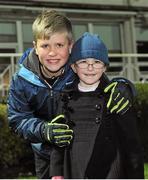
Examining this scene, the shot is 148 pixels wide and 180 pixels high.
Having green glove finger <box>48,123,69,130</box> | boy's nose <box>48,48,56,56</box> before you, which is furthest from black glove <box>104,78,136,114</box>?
boy's nose <box>48,48,56,56</box>

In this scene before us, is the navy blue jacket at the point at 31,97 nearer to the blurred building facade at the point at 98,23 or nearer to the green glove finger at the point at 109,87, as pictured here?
the green glove finger at the point at 109,87

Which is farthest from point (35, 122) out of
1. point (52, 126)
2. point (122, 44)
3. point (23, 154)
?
point (122, 44)

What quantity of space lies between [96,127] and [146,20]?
15.4 m

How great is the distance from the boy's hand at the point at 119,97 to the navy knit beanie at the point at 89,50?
17 cm

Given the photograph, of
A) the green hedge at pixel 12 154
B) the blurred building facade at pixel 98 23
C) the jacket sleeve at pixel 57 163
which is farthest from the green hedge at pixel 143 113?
the blurred building facade at pixel 98 23

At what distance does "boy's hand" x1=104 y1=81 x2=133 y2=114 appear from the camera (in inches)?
116

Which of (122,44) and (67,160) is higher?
(122,44)

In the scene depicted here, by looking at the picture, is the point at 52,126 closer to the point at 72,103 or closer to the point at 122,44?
the point at 72,103

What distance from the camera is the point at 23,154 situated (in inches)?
314

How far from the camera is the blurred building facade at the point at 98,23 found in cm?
1557

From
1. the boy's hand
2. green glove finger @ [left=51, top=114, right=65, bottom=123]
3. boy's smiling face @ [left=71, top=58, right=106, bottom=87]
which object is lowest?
green glove finger @ [left=51, top=114, right=65, bottom=123]

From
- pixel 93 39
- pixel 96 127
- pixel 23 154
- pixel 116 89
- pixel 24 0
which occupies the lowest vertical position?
pixel 23 154

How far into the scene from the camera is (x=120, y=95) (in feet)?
9.75

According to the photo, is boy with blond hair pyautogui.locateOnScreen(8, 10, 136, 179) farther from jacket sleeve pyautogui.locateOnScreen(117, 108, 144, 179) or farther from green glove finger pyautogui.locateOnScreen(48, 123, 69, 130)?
jacket sleeve pyautogui.locateOnScreen(117, 108, 144, 179)
